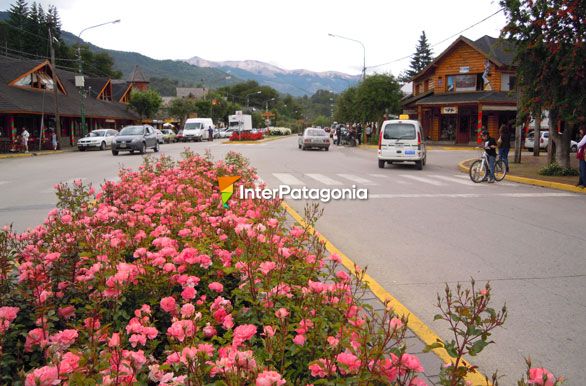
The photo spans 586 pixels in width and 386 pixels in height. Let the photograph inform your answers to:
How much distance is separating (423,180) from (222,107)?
86098 millimetres

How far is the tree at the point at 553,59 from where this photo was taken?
592 inches

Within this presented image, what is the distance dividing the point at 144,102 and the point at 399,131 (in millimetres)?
42038

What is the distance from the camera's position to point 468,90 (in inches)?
1646

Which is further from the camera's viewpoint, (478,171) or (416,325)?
(478,171)

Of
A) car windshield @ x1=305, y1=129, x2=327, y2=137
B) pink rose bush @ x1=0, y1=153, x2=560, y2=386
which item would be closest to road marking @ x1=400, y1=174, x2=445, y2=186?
pink rose bush @ x1=0, y1=153, x2=560, y2=386

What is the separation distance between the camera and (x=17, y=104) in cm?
3216

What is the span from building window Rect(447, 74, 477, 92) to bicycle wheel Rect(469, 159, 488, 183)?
93.7 ft

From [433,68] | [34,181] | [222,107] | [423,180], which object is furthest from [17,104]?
[222,107]

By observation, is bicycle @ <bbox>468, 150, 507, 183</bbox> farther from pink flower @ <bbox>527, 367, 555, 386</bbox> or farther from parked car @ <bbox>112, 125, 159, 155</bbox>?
parked car @ <bbox>112, 125, 159, 155</bbox>

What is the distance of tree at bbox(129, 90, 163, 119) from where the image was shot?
55.0 metres

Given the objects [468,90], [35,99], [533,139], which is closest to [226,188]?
[533,139]

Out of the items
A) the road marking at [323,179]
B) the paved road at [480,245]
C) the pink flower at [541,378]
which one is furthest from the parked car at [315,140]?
the pink flower at [541,378]

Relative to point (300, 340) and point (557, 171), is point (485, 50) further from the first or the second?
point (300, 340)

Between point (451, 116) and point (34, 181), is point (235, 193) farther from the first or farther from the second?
point (451, 116)
